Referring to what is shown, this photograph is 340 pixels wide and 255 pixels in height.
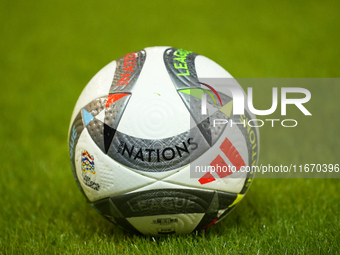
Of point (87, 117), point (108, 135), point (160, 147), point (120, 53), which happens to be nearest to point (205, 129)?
point (160, 147)

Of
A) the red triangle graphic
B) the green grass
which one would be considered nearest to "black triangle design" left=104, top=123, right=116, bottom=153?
the red triangle graphic

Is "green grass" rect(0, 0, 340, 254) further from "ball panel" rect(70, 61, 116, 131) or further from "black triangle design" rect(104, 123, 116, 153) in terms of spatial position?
"ball panel" rect(70, 61, 116, 131)

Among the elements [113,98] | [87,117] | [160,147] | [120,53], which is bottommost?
[160,147]

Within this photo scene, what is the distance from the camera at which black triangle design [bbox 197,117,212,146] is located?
7.59ft

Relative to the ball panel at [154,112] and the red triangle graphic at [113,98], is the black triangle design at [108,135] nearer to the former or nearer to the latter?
the ball panel at [154,112]

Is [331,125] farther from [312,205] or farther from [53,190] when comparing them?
[53,190]

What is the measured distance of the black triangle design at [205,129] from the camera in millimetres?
2312

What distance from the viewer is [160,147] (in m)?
2.25

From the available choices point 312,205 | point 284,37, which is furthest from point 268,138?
point 284,37

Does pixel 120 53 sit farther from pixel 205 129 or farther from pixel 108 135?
pixel 205 129

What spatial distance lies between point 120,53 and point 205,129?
21.1ft

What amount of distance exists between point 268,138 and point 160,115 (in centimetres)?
283

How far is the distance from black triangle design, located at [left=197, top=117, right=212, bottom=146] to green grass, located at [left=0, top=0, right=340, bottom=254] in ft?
2.53

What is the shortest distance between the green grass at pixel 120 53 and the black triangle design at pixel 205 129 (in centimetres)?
77
